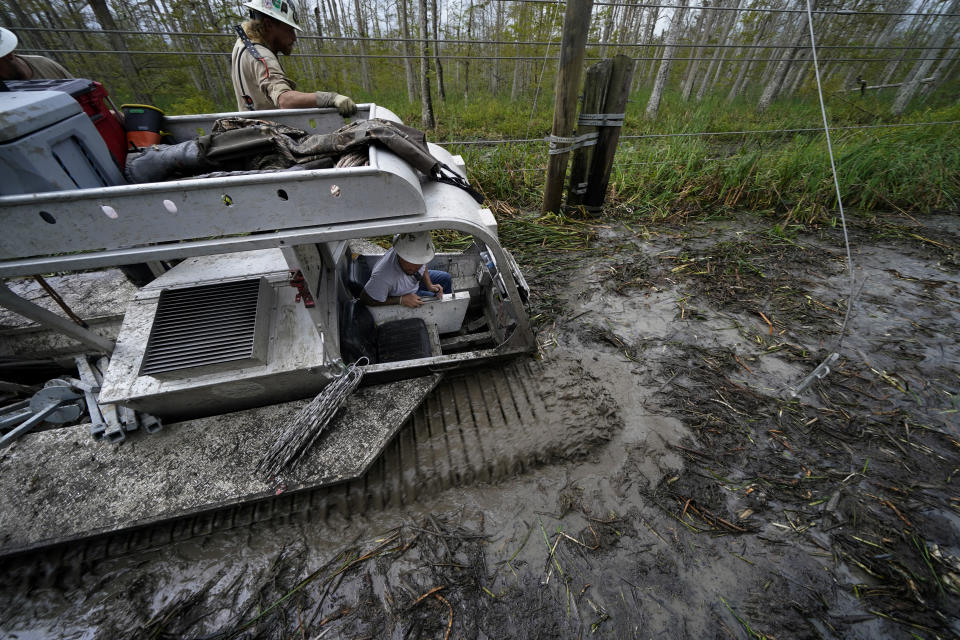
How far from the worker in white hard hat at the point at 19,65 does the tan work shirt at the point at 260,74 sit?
0.99 m

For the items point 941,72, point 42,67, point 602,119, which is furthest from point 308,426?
point 941,72

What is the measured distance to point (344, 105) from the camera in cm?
235

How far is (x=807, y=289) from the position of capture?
3.26 metres

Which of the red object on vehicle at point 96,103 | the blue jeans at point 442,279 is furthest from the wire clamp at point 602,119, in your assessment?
the red object on vehicle at point 96,103

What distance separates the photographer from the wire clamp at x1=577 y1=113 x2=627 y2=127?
3.68 meters

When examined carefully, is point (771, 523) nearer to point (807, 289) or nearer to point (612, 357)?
point (612, 357)

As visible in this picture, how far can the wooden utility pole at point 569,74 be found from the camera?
3.12 metres

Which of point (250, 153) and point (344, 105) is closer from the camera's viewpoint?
point (250, 153)

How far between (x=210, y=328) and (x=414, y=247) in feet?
3.88

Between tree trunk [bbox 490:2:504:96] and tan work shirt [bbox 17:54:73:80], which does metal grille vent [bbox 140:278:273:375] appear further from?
tree trunk [bbox 490:2:504:96]

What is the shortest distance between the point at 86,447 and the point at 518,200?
4565 millimetres

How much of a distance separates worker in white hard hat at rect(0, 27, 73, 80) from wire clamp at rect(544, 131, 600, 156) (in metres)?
3.77

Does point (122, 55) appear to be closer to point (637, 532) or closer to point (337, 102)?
point (337, 102)

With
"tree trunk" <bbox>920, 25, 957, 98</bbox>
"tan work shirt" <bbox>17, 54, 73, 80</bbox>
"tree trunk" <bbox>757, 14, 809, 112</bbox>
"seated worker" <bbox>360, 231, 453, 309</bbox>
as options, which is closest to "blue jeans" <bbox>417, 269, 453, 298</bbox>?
"seated worker" <bbox>360, 231, 453, 309</bbox>
